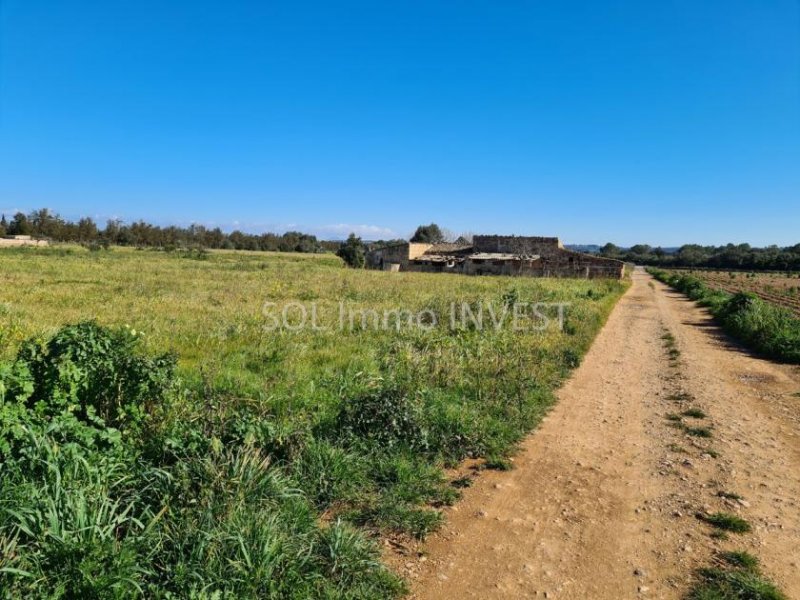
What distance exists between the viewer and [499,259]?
1937 inches

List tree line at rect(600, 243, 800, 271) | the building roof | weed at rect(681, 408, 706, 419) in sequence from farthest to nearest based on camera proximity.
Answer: tree line at rect(600, 243, 800, 271), the building roof, weed at rect(681, 408, 706, 419)

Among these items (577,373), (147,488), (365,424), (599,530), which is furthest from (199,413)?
(577,373)

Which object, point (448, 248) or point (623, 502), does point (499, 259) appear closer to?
point (448, 248)

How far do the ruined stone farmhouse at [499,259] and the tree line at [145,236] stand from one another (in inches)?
1208

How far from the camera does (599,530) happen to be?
400 centimetres

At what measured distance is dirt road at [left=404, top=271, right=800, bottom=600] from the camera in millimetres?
3407

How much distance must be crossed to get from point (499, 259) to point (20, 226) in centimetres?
9598

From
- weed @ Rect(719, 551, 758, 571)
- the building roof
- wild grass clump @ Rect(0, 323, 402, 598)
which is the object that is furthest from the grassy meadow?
the building roof

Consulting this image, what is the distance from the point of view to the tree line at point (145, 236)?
92.5m

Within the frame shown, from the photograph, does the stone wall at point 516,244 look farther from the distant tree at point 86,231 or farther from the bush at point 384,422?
the distant tree at point 86,231

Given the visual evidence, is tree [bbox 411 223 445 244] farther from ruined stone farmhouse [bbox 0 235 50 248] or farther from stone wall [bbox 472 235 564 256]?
ruined stone farmhouse [bbox 0 235 50 248]

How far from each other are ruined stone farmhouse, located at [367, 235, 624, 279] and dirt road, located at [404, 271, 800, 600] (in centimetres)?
3996

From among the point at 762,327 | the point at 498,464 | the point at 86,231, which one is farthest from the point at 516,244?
the point at 86,231

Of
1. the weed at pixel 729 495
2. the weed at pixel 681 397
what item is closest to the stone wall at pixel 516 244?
the weed at pixel 681 397
